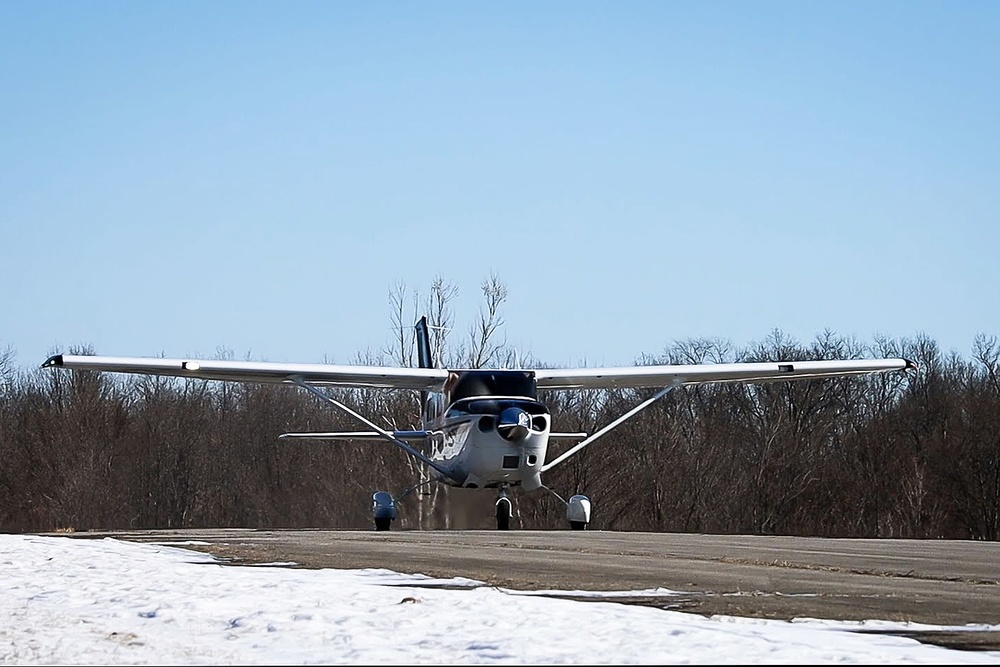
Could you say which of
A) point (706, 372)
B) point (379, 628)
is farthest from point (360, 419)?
point (379, 628)

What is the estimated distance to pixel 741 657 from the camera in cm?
585

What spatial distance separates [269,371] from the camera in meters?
25.4

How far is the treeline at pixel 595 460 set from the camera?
5097 cm

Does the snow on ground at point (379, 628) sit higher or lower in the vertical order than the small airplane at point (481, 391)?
lower

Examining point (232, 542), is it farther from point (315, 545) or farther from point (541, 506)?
point (541, 506)

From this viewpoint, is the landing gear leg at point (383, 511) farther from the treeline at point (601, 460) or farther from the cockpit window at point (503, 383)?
the treeline at point (601, 460)

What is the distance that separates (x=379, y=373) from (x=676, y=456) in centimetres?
2916

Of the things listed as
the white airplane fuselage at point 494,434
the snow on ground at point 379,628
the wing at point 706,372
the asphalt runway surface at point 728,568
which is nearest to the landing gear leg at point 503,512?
the white airplane fuselage at point 494,434

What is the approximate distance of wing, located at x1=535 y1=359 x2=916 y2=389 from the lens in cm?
2673

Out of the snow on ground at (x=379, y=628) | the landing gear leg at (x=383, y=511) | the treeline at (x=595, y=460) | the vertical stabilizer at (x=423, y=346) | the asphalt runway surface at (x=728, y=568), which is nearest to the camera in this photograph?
the snow on ground at (x=379, y=628)

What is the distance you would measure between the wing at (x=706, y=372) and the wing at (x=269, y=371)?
2345 millimetres

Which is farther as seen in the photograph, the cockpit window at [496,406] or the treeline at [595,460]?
the treeline at [595,460]

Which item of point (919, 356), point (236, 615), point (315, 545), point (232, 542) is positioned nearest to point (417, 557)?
point (315, 545)

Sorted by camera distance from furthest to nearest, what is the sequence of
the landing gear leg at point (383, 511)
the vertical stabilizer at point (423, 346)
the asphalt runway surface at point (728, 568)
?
the vertical stabilizer at point (423, 346), the landing gear leg at point (383, 511), the asphalt runway surface at point (728, 568)
